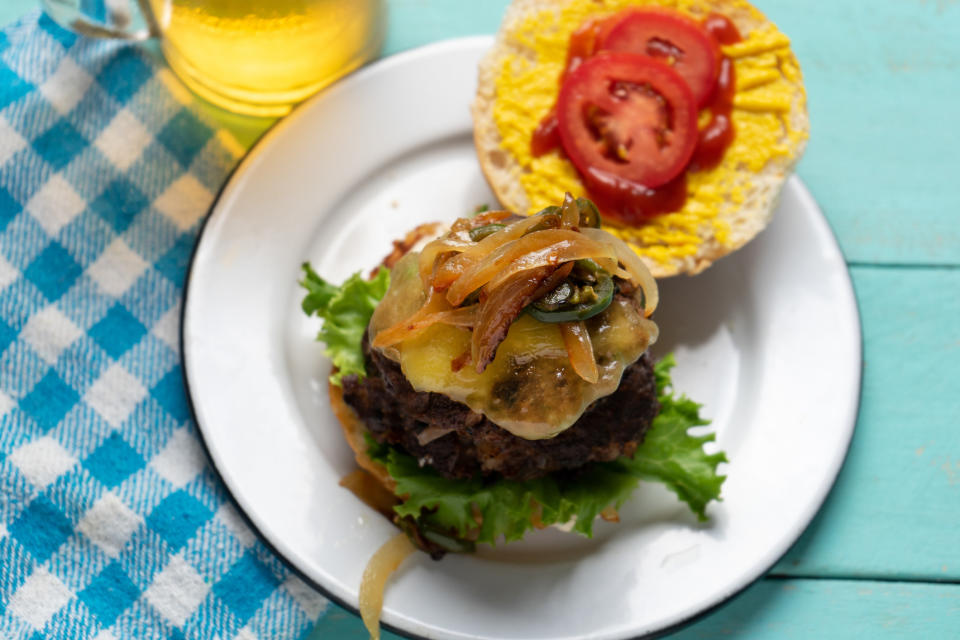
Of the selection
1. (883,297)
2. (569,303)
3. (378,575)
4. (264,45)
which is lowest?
(378,575)

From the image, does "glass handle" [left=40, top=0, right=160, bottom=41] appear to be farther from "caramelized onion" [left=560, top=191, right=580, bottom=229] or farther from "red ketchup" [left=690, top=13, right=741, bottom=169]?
"red ketchup" [left=690, top=13, right=741, bottom=169]

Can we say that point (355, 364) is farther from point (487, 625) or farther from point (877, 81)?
point (877, 81)

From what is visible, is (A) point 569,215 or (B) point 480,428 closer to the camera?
(A) point 569,215

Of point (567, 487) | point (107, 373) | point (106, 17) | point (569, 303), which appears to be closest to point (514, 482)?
point (567, 487)

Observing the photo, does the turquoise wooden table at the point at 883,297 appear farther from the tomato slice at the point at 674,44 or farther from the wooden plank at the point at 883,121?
the tomato slice at the point at 674,44

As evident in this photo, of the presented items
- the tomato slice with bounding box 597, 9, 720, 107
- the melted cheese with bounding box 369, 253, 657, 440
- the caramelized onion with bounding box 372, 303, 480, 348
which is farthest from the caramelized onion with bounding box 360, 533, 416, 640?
the tomato slice with bounding box 597, 9, 720, 107

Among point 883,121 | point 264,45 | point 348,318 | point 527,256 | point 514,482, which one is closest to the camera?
point 527,256

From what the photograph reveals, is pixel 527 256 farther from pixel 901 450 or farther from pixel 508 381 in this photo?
pixel 901 450

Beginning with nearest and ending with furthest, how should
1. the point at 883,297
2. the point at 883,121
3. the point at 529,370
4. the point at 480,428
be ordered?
the point at 529,370 < the point at 480,428 < the point at 883,297 < the point at 883,121
